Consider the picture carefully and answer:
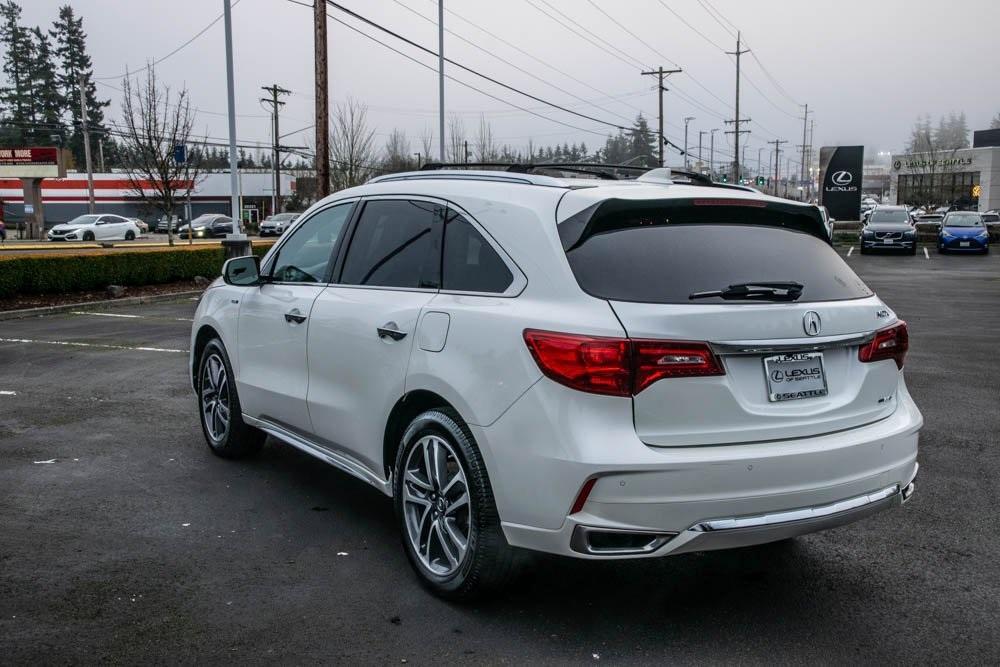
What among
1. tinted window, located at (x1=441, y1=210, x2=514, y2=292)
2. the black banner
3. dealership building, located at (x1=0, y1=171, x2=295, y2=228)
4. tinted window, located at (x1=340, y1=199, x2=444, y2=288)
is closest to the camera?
tinted window, located at (x1=441, y1=210, x2=514, y2=292)

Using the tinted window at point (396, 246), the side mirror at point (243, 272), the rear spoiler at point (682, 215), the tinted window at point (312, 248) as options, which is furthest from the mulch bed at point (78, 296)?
the rear spoiler at point (682, 215)

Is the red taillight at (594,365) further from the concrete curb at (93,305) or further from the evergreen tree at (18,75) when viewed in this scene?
the evergreen tree at (18,75)

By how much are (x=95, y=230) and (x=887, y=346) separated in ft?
160

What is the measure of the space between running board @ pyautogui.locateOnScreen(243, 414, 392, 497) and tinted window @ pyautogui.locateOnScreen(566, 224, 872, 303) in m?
1.58

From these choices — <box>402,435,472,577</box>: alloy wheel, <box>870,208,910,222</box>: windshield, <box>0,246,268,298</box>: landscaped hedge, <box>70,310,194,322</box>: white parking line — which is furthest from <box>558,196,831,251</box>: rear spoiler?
<box>870,208,910,222</box>: windshield

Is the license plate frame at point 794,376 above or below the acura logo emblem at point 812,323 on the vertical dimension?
below

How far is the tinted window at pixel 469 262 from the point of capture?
3822 mm

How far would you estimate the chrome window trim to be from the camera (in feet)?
11.1

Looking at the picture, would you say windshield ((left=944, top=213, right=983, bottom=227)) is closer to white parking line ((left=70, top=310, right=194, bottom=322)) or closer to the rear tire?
white parking line ((left=70, top=310, right=194, bottom=322))

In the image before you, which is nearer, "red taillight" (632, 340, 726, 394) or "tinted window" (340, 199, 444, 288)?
"red taillight" (632, 340, 726, 394)

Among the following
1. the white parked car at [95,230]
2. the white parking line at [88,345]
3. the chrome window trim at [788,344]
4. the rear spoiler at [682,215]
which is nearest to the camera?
the chrome window trim at [788,344]

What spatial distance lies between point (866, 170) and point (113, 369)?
190 meters

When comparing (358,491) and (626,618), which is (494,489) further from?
(358,491)

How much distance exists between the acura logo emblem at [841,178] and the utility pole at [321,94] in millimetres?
35529
